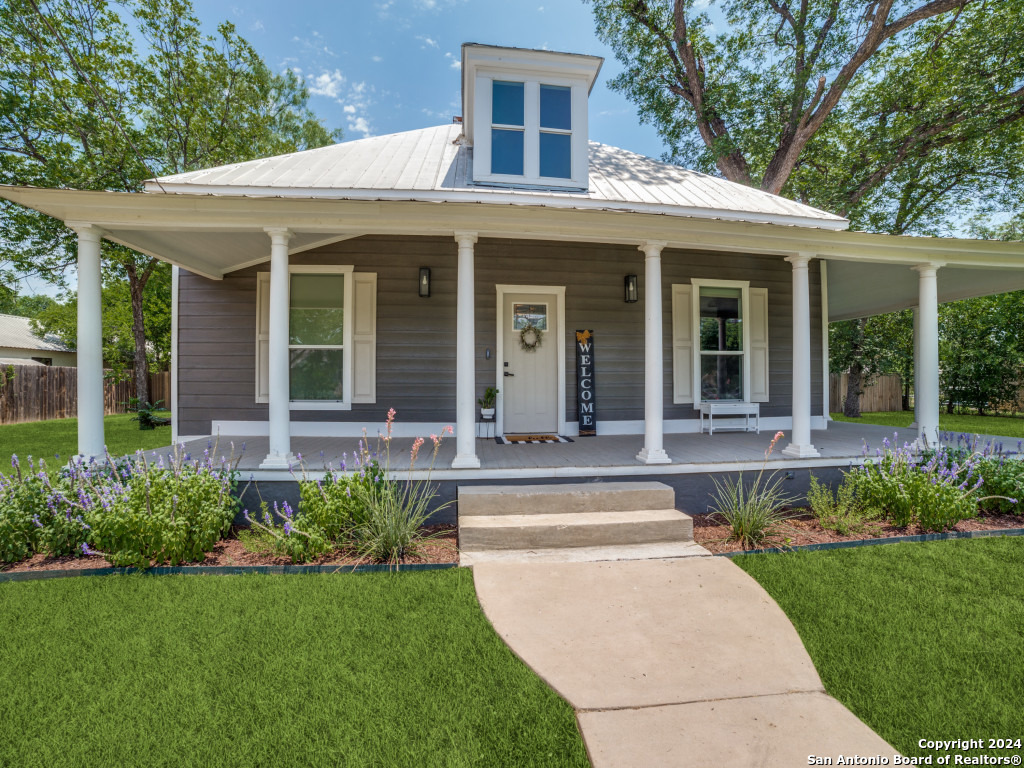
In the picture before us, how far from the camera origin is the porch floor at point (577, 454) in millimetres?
4324

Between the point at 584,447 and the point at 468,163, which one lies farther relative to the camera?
the point at 468,163

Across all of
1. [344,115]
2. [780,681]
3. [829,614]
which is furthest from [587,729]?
[344,115]

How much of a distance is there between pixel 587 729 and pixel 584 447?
3.74 m

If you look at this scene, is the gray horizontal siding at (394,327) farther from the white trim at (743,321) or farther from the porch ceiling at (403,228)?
the white trim at (743,321)

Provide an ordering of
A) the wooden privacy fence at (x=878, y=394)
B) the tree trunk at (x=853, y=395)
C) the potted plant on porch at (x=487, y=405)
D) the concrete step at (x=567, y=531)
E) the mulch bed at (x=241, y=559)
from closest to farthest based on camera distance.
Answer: the mulch bed at (x=241, y=559), the concrete step at (x=567, y=531), the potted plant on porch at (x=487, y=405), the tree trunk at (x=853, y=395), the wooden privacy fence at (x=878, y=394)

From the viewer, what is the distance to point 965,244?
523cm

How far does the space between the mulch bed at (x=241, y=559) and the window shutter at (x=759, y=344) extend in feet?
17.1

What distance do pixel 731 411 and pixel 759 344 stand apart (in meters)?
1.15

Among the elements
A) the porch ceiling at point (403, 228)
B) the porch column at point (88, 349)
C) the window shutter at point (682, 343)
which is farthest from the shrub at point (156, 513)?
the window shutter at point (682, 343)

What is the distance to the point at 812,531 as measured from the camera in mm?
3873

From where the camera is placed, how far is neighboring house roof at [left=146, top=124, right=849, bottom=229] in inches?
207

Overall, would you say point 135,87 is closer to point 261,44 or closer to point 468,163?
point 261,44

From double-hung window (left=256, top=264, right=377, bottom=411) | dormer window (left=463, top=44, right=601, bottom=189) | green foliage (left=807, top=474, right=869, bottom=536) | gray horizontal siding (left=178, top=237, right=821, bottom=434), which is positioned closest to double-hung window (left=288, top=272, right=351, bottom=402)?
double-hung window (left=256, top=264, right=377, bottom=411)

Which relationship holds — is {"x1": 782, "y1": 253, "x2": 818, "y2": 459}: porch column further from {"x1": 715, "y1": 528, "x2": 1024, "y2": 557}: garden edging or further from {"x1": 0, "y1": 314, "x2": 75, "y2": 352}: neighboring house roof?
{"x1": 0, "y1": 314, "x2": 75, "y2": 352}: neighboring house roof
